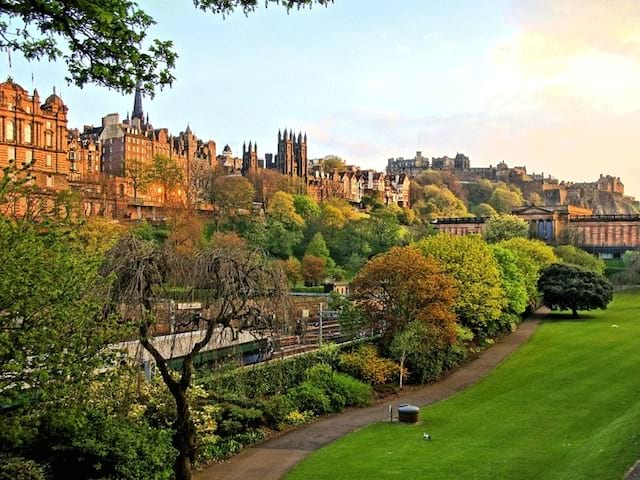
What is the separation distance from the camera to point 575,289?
153 feet

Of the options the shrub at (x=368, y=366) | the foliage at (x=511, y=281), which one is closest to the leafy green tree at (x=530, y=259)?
the foliage at (x=511, y=281)

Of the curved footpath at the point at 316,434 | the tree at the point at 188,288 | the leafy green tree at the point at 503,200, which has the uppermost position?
the leafy green tree at the point at 503,200

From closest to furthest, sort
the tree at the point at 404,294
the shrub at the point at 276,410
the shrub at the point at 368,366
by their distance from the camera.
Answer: the shrub at the point at 276,410 < the shrub at the point at 368,366 < the tree at the point at 404,294

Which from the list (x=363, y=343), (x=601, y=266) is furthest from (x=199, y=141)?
(x=363, y=343)

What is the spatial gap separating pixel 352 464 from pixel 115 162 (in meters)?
100

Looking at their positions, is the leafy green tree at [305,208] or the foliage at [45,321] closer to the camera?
the foliage at [45,321]

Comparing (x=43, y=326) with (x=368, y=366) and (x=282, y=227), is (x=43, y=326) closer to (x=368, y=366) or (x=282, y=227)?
(x=368, y=366)

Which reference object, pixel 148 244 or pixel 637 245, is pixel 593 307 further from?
→ pixel 637 245

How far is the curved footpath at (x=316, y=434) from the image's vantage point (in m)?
16.8

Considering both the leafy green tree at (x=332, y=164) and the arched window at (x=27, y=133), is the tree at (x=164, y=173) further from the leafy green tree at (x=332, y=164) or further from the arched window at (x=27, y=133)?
the leafy green tree at (x=332, y=164)

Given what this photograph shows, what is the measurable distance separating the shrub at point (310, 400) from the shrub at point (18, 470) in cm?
1162

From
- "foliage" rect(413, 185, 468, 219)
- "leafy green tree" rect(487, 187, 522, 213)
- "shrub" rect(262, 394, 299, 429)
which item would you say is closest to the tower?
"foliage" rect(413, 185, 468, 219)

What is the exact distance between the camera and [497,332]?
39.4m

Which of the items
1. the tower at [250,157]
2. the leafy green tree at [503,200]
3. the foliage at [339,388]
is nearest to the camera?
the foliage at [339,388]
